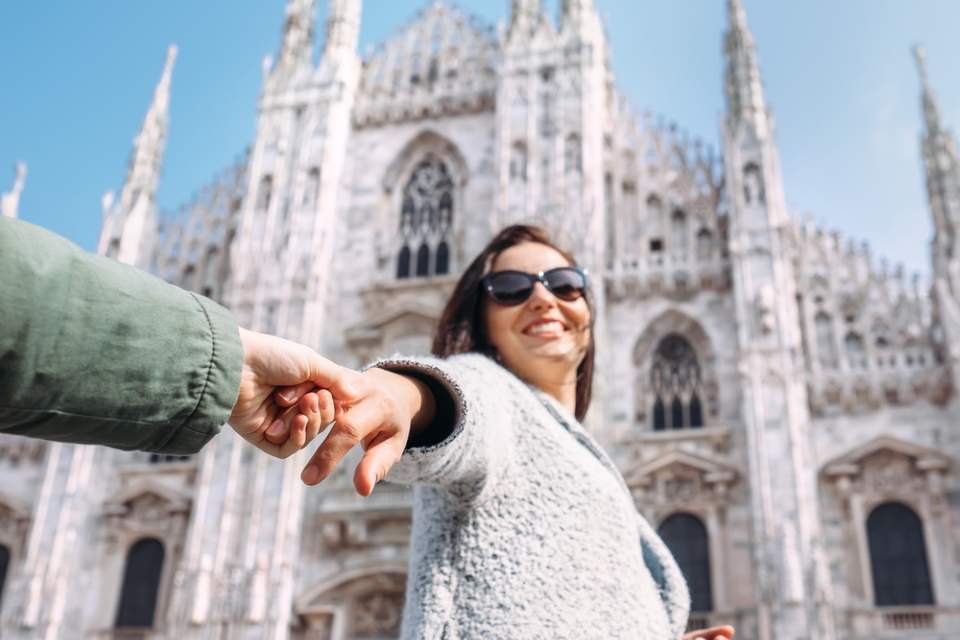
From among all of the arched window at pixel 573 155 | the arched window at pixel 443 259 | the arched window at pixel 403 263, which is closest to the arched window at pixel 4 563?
the arched window at pixel 403 263

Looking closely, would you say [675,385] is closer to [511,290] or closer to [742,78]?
[742,78]

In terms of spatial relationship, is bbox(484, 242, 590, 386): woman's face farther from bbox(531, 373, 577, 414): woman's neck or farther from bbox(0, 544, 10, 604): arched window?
bbox(0, 544, 10, 604): arched window

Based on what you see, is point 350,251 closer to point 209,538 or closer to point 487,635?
point 209,538

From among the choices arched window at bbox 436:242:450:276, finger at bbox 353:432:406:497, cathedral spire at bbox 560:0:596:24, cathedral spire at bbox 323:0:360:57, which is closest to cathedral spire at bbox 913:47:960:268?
cathedral spire at bbox 560:0:596:24

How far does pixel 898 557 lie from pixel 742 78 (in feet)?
25.6

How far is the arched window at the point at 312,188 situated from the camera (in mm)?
16203

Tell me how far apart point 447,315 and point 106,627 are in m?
13.8

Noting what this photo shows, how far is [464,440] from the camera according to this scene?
1.46 m

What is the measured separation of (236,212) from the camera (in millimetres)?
17594

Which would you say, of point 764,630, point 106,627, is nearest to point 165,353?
point 764,630

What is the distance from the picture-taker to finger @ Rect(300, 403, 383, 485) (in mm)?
1138

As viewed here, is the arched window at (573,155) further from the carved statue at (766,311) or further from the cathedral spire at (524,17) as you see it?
the carved statue at (766,311)

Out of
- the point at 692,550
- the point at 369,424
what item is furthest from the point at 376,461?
the point at 692,550

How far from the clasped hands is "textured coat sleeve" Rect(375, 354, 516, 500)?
6.9 inches
